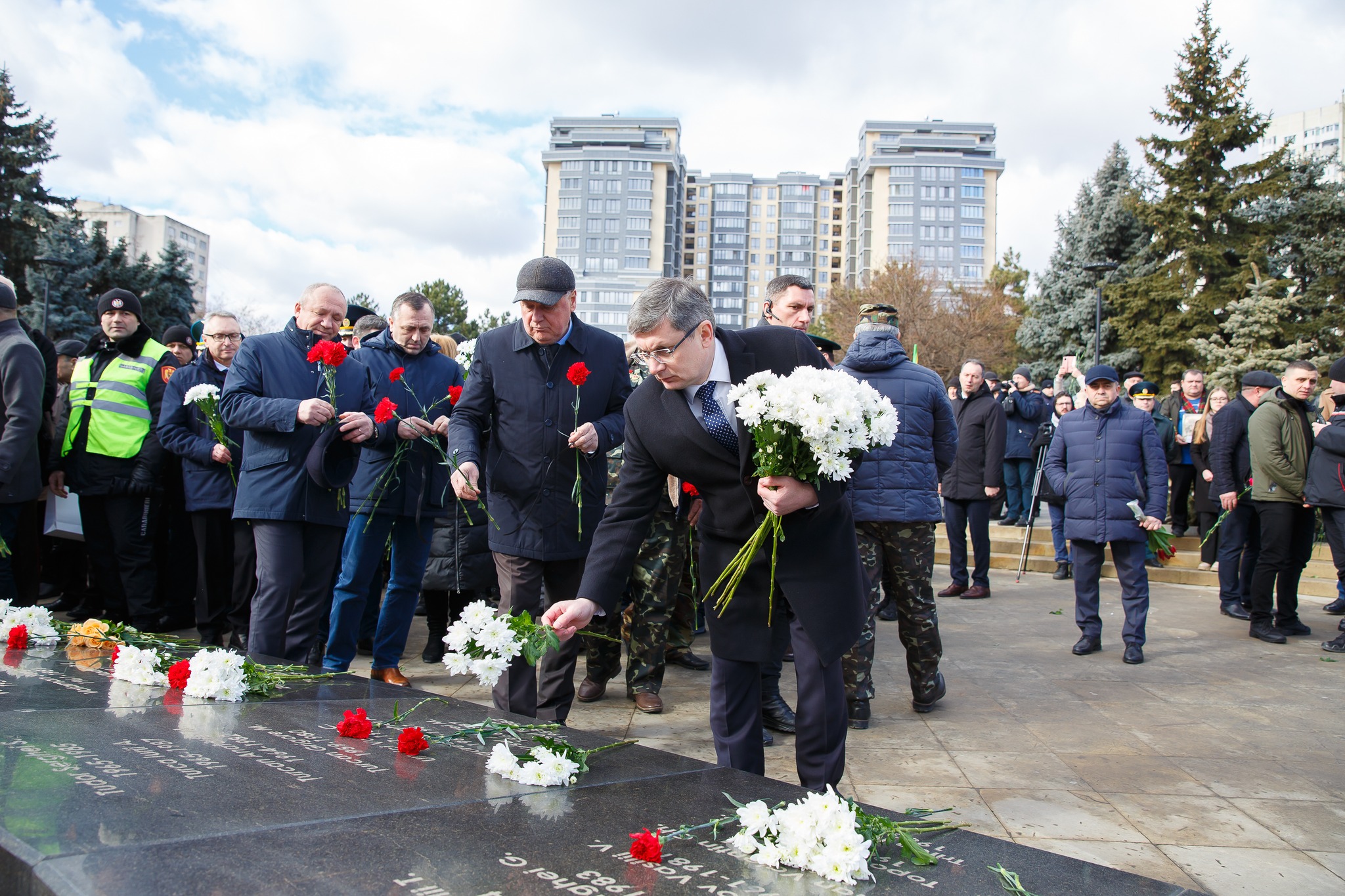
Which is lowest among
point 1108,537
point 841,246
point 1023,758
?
point 1023,758

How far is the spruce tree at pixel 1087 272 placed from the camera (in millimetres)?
29453

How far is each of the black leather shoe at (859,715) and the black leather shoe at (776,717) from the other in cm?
36

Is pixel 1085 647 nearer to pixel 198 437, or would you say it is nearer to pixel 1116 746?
pixel 1116 746

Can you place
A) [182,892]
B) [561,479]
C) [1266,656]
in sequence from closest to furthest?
1. [182,892]
2. [561,479]
3. [1266,656]

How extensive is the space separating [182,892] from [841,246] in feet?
460

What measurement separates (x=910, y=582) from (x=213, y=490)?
178 inches

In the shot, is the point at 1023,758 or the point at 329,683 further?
the point at 1023,758

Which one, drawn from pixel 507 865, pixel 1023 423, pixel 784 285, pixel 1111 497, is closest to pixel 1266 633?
pixel 1111 497

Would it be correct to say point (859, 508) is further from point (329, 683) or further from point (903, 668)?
point (329, 683)

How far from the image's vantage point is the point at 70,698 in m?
3.19

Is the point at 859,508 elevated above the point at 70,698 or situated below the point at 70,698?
above

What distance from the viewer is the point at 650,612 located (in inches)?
216

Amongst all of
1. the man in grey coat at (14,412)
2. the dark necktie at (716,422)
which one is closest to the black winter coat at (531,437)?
the dark necktie at (716,422)

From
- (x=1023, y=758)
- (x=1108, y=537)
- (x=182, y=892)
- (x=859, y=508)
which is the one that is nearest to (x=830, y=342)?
(x=859, y=508)
